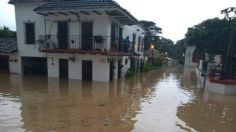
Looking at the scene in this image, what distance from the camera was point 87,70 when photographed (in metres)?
17.2

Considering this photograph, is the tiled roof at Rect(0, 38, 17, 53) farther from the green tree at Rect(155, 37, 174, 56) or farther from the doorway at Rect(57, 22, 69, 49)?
the green tree at Rect(155, 37, 174, 56)

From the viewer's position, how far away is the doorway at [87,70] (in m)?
17.0

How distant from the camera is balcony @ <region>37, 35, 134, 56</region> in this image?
16.2 meters

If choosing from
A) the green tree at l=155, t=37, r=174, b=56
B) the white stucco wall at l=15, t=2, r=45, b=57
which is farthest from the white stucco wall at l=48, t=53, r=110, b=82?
the green tree at l=155, t=37, r=174, b=56

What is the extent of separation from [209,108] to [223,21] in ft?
53.2

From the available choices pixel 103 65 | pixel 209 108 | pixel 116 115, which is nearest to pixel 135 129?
pixel 116 115

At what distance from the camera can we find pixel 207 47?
24859mm

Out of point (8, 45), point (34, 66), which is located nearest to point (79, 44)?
point (34, 66)

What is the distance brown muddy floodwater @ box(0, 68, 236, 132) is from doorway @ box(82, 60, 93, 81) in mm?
2956

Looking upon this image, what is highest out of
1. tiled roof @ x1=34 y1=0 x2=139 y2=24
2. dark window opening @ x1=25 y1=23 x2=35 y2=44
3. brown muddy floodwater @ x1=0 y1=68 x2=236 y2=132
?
tiled roof @ x1=34 y1=0 x2=139 y2=24

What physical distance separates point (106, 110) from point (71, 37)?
9157 millimetres

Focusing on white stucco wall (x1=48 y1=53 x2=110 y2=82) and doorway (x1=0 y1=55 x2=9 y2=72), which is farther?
doorway (x1=0 y1=55 x2=9 y2=72)

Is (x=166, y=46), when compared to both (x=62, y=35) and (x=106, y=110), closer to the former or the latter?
(x=62, y=35)

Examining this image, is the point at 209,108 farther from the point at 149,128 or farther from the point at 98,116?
the point at 98,116
